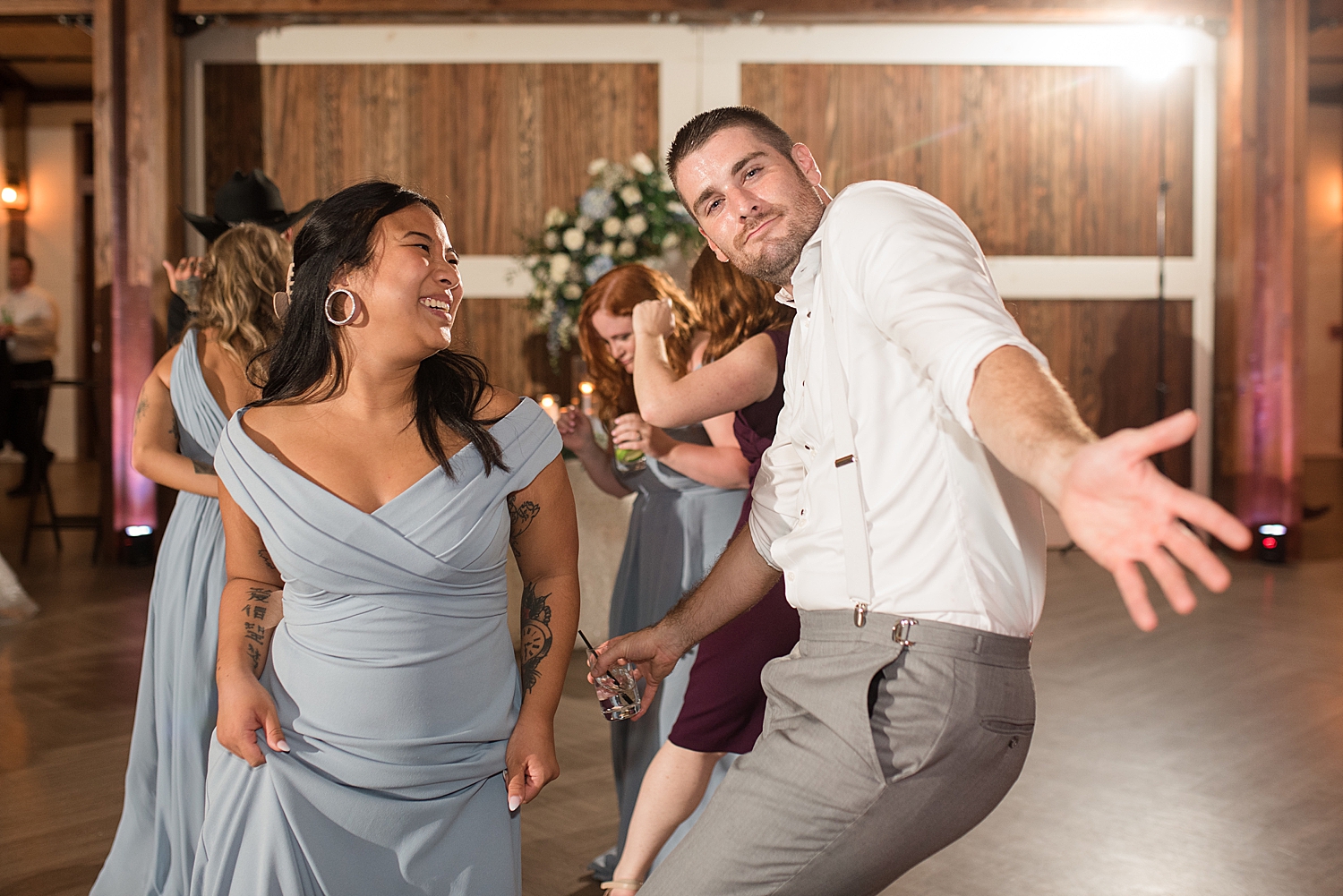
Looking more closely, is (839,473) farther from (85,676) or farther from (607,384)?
(85,676)

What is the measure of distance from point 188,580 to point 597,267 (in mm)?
3965

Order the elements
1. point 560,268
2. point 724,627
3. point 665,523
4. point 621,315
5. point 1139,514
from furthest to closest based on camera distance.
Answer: point 560,268 → point 621,315 → point 665,523 → point 724,627 → point 1139,514

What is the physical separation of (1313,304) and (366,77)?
10898 mm

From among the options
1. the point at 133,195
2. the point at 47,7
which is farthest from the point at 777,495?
the point at 47,7

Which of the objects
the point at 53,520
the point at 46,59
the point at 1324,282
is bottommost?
the point at 53,520

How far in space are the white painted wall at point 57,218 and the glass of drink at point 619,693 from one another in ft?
41.2

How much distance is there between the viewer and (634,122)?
7391 mm

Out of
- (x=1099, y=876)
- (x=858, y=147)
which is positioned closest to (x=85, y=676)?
(x=1099, y=876)

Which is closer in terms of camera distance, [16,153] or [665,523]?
[665,523]

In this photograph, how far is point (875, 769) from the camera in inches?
48.4

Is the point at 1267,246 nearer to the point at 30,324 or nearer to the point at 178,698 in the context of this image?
the point at 178,698

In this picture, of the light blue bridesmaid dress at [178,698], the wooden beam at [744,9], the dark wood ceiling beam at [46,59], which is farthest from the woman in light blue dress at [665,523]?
the dark wood ceiling beam at [46,59]

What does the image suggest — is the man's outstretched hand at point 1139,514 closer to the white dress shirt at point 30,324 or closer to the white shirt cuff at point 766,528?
the white shirt cuff at point 766,528

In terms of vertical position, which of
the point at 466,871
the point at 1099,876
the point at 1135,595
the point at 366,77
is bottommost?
the point at 1099,876
